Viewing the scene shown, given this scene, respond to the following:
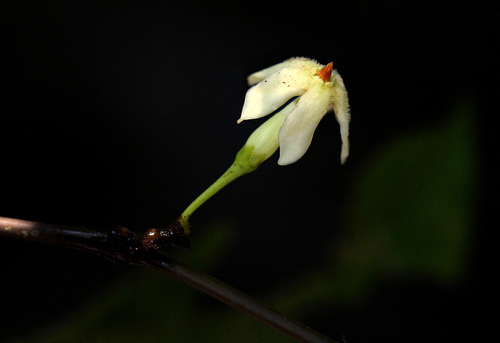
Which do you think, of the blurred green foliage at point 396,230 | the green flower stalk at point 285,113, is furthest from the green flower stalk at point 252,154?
the blurred green foliage at point 396,230

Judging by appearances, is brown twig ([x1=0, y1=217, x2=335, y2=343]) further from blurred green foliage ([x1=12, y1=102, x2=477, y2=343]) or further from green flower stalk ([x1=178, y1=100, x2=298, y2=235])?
blurred green foliage ([x1=12, y1=102, x2=477, y2=343])

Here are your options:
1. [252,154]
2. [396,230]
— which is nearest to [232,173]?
[252,154]

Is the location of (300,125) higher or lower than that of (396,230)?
higher

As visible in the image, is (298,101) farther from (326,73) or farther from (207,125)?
(207,125)

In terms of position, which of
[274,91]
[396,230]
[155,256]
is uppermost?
[274,91]

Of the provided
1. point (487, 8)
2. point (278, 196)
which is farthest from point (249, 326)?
point (487, 8)

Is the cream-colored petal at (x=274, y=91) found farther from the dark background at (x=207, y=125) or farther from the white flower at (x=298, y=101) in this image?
the dark background at (x=207, y=125)

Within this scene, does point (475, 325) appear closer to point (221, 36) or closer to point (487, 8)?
point (487, 8)
